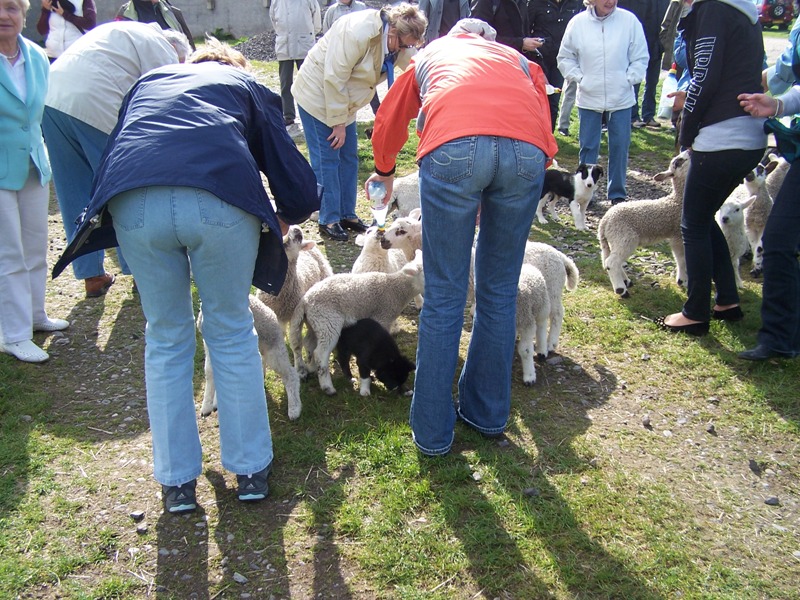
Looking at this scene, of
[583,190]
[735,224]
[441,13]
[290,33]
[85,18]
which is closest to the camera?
[735,224]

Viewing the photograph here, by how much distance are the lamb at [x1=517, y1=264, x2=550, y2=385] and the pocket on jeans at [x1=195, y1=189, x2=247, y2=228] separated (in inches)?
84.2

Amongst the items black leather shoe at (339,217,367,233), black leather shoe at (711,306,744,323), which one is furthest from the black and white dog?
black leather shoe at (711,306,744,323)

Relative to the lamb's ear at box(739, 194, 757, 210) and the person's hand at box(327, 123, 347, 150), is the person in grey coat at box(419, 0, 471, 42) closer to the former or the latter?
the person's hand at box(327, 123, 347, 150)

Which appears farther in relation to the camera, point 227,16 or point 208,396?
point 227,16

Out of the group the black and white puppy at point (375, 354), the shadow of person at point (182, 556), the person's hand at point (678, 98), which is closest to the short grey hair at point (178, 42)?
the black and white puppy at point (375, 354)

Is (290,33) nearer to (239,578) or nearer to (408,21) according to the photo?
(408,21)

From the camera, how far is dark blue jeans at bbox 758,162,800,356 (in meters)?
4.25

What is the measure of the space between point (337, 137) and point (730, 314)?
3923 mm

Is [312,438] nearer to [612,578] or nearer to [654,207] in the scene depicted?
[612,578]

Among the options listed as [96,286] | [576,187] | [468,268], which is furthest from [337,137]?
[468,268]

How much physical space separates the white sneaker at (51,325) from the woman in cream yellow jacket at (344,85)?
2.78 metres

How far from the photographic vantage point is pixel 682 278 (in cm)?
591

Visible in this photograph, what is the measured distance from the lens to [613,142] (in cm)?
770

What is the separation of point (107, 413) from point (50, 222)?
4.46 meters
